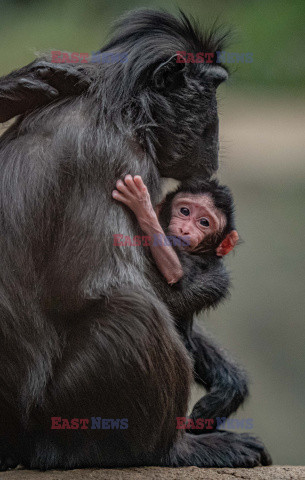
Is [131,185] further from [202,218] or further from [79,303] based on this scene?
[202,218]

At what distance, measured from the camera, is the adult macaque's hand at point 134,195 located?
428 centimetres

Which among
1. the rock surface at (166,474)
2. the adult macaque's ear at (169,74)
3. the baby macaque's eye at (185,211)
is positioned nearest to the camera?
the rock surface at (166,474)

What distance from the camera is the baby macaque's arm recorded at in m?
4.29

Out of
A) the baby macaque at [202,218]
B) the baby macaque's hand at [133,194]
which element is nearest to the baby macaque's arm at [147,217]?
the baby macaque's hand at [133,194]

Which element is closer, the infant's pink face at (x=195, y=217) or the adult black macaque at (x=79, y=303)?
the adult black macaque at (x=79, y=303)

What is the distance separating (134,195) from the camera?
4.28 metres

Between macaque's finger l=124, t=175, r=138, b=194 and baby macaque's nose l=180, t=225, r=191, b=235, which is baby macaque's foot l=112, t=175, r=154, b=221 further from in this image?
baby macaque's nose l=180, t=225, r=191, b=235

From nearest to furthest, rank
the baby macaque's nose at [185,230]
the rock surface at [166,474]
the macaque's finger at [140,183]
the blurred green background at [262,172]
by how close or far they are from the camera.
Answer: the rock surface at [166,474]
the macaque's finger at [140,183]
the baby macaque's nose at [185,230]
the blurred green background at [262,172]

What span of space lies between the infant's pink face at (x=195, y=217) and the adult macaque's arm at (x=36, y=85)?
93cm

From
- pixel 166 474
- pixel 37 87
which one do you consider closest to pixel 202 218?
pixel 37 87

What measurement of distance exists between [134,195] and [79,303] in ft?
2.00

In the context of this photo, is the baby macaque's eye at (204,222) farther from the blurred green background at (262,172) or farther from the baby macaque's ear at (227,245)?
the blurred green background at (262,172)

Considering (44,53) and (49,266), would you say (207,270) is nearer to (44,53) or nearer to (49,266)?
(49,266)

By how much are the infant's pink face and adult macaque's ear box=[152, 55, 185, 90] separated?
2.19 ft
